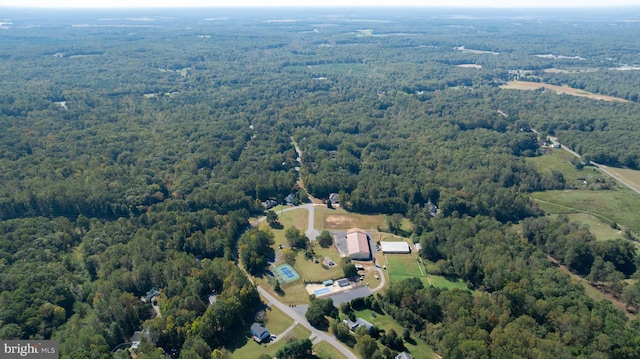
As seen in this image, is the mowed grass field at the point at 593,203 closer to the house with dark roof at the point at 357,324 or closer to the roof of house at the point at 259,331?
the house with dark roof at the point at 357,324

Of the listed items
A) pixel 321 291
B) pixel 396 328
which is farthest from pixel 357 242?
pixel 396 328

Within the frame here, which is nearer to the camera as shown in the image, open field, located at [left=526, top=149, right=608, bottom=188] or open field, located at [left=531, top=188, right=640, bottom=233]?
open field, located at [left=531, top=188, right=640, bottom=233]

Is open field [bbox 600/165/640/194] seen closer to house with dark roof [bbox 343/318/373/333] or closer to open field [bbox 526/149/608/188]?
open field [bbox 526/149/608/188]

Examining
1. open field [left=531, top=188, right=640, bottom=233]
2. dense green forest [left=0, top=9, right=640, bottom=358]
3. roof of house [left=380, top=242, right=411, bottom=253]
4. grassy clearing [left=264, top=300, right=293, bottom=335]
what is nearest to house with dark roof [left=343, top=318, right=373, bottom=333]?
dense green forest [left=0, top=9, right=640, bottom=358]

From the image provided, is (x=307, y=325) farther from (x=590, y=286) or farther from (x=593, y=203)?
(x=593, y=203)

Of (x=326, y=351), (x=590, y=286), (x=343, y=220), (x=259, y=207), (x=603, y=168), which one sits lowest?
(x=590, y=286)

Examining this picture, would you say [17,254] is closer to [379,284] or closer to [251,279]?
[251,279]

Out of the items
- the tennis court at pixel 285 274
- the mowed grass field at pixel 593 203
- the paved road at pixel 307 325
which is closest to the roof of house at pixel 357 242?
the tennis court at pixel 285 274
